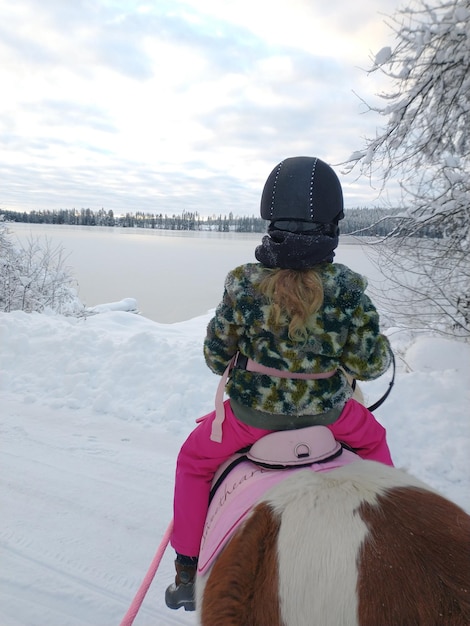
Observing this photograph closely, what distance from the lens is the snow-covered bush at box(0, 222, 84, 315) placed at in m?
14.6

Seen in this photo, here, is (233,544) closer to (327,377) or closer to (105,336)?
(327,377)

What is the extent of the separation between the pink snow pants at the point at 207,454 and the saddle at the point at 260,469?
0.07 meters

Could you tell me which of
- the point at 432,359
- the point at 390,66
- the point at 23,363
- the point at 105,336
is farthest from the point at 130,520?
the point at 390,66

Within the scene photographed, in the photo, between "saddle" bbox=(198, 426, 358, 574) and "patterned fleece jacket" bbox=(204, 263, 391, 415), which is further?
"patterned fleece jacket" bbox=(204, 263, 391, 415)

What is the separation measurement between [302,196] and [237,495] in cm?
119

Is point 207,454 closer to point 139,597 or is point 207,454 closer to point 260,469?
point 260,469

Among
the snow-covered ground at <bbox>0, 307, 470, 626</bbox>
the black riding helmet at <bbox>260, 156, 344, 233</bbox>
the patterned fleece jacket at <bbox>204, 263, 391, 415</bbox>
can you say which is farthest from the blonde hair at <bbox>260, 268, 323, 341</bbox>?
the snow-covered ground at <bbox>0, 307, 470, 626</bbox>

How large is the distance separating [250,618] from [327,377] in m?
0.89

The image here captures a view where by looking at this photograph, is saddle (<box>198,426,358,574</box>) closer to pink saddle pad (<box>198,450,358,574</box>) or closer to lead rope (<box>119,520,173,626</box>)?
pink saddle pad (<box>198,450,358,574</box>)

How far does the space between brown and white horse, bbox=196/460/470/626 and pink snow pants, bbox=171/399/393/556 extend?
490 mm

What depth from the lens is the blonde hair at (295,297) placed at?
1629 mm

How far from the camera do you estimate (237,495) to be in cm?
151

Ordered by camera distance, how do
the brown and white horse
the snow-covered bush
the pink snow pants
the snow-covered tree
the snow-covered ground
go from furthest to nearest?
the snow-covered bush → the snow-covered tree → the snow-covered ground → the pink snow pants → the brown and white horse

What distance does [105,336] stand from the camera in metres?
7.14
